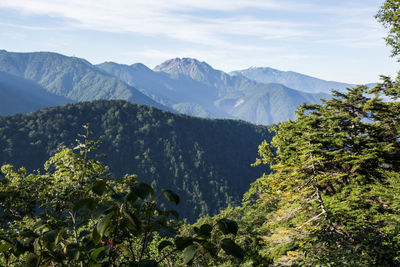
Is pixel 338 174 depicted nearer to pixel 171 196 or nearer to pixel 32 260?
pixel 171 196

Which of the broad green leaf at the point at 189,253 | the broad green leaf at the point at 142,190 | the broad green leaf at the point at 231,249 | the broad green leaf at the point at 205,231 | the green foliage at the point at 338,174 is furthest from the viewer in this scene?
the green foliage at the point at 338,174

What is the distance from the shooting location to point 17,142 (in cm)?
18575

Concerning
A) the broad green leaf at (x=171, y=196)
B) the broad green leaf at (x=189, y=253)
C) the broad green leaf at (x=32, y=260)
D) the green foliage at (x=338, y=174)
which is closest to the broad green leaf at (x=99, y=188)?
the broad green leaf at (x=171, y=196)

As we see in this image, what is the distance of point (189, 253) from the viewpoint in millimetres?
1456

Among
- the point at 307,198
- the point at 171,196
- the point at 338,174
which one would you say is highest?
the point at 171,196

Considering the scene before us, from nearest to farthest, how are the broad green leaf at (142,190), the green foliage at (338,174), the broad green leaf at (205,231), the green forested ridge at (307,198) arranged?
the broad green leaf at (142,190)
the broad green leaf at (205,231)
the green forested ridge at (307,198)
the green foliage at (338,174)

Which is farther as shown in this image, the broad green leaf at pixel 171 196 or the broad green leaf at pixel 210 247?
the broad green leaf at pixel 171 196

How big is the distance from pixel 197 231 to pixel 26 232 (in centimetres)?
135

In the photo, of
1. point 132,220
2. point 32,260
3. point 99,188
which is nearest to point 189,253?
point 132,220

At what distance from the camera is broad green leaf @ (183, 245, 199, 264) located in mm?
1380

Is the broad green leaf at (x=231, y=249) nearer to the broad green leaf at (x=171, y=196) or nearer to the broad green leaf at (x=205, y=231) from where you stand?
the broad green leaf at (x=205, y=231)

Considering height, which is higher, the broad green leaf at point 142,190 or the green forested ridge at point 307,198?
the broad green leaf at point 142,190

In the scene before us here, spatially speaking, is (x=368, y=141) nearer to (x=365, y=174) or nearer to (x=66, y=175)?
(x=365, y=174)

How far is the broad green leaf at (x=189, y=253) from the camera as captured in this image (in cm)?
138
